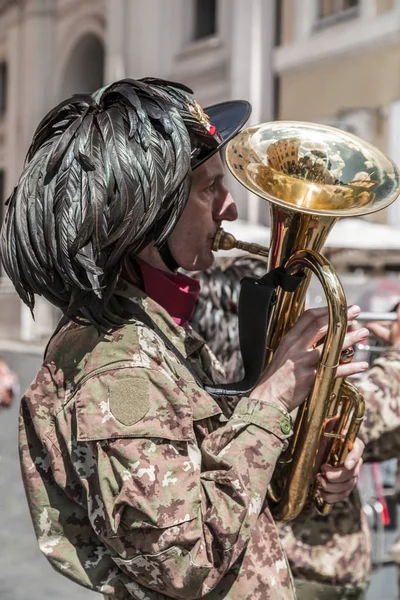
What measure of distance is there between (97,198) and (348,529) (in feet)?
4.52

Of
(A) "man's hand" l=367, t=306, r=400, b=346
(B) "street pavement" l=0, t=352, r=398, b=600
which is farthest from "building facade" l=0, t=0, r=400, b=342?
(A) "man's hand" l=367, t=306, r=400, b=346

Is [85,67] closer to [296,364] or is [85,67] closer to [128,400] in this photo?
[296,364]

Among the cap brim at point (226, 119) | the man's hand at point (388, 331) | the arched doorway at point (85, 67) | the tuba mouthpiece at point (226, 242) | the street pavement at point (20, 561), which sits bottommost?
Result: the street pavement at point (20, 561)

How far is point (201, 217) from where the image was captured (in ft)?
6.04

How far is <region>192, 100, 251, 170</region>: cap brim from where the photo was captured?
179 centimetres

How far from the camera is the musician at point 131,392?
154cm

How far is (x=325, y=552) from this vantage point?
2553 mm

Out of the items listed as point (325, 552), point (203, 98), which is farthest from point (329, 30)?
point (325, 552)

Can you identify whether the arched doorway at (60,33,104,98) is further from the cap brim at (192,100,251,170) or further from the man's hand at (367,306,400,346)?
the cap brim at (192,100,251,170)

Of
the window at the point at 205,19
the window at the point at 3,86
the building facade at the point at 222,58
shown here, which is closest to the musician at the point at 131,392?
the building facade at the point at 222,58

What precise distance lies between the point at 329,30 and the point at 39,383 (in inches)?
474

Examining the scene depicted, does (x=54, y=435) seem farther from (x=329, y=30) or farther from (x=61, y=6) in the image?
(x=61, y=6)

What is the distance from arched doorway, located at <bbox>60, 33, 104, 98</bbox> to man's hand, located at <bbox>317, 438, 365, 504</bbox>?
19842 millimetres

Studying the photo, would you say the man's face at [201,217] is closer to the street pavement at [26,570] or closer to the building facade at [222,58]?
the street pavement at [26,570]
